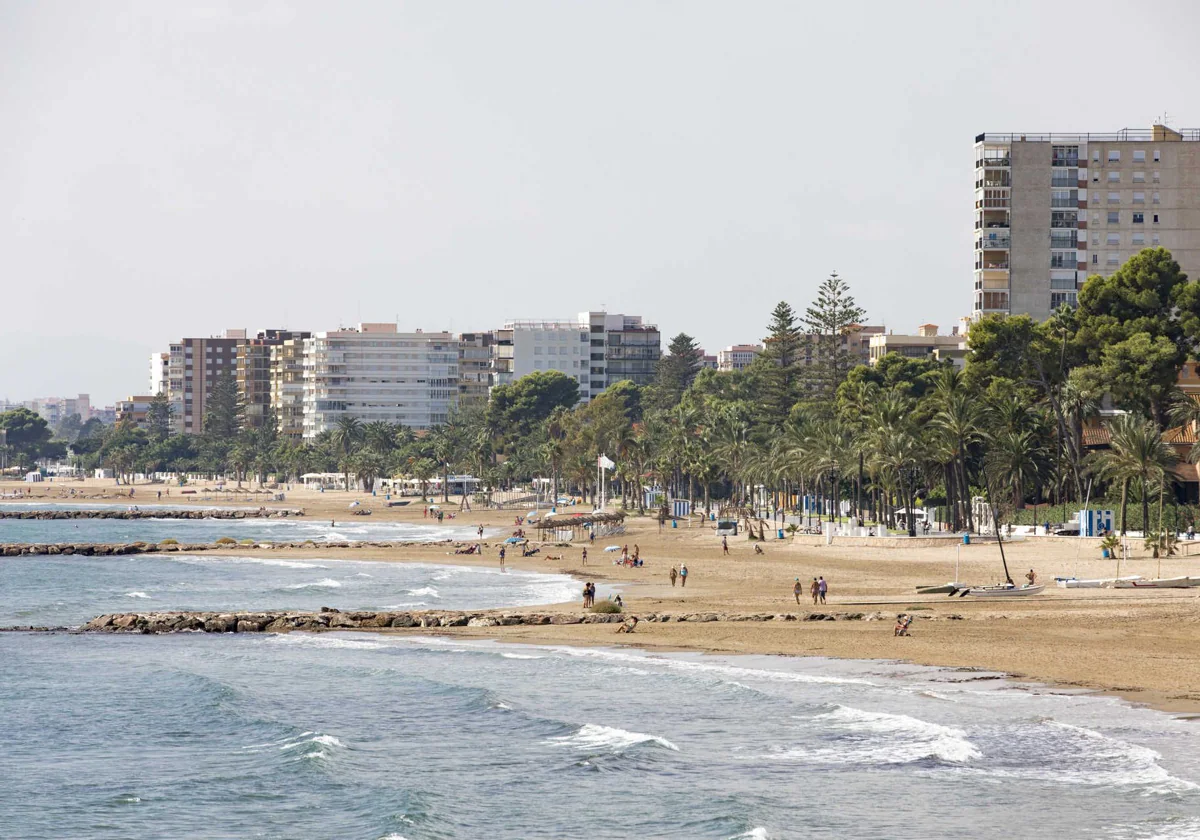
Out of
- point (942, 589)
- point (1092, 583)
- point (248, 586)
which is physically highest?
point (1092, 583)

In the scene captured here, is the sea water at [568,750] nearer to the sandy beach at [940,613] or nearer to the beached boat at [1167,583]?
the sandy beach at [940,613]

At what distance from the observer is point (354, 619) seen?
55.0m

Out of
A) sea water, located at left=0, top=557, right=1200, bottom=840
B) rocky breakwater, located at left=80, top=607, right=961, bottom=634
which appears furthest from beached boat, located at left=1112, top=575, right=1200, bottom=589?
sea water, located at left=0, top=557, right=1200, bottom=840

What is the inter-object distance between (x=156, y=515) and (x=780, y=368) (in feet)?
254

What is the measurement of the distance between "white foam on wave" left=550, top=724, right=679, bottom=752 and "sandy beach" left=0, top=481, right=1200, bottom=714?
35.2 ft

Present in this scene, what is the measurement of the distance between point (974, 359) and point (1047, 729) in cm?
6411

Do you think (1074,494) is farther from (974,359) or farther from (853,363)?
(853,363)

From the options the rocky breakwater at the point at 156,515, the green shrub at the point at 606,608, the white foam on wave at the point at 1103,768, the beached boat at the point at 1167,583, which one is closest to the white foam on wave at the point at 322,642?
the green shrub at the point at 606,608

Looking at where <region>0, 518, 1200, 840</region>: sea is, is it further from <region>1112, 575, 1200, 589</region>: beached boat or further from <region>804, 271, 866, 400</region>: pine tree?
<region>804, 271, 866, 400</region>: pine tree

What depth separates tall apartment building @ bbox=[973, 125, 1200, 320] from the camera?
132 m

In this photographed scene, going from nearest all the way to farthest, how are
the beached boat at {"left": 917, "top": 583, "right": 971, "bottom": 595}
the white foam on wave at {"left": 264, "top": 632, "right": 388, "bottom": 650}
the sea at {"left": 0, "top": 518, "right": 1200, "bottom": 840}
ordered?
the sea at {"left": 0, "top": 518, "right": 1200, "bottom": 840} → the white foam on wave at {"left": 264, "top": 632, "right": 388, "bottom": 650} → the beached boat at {"left": 917, "top": 583, "right": 971, "bottom": 595}

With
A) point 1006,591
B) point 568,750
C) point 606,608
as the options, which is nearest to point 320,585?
point 606,608

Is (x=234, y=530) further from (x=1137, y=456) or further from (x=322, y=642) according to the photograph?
(x=1137, y=456)

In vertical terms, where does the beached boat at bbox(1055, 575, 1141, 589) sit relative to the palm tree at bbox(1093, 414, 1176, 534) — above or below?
below
